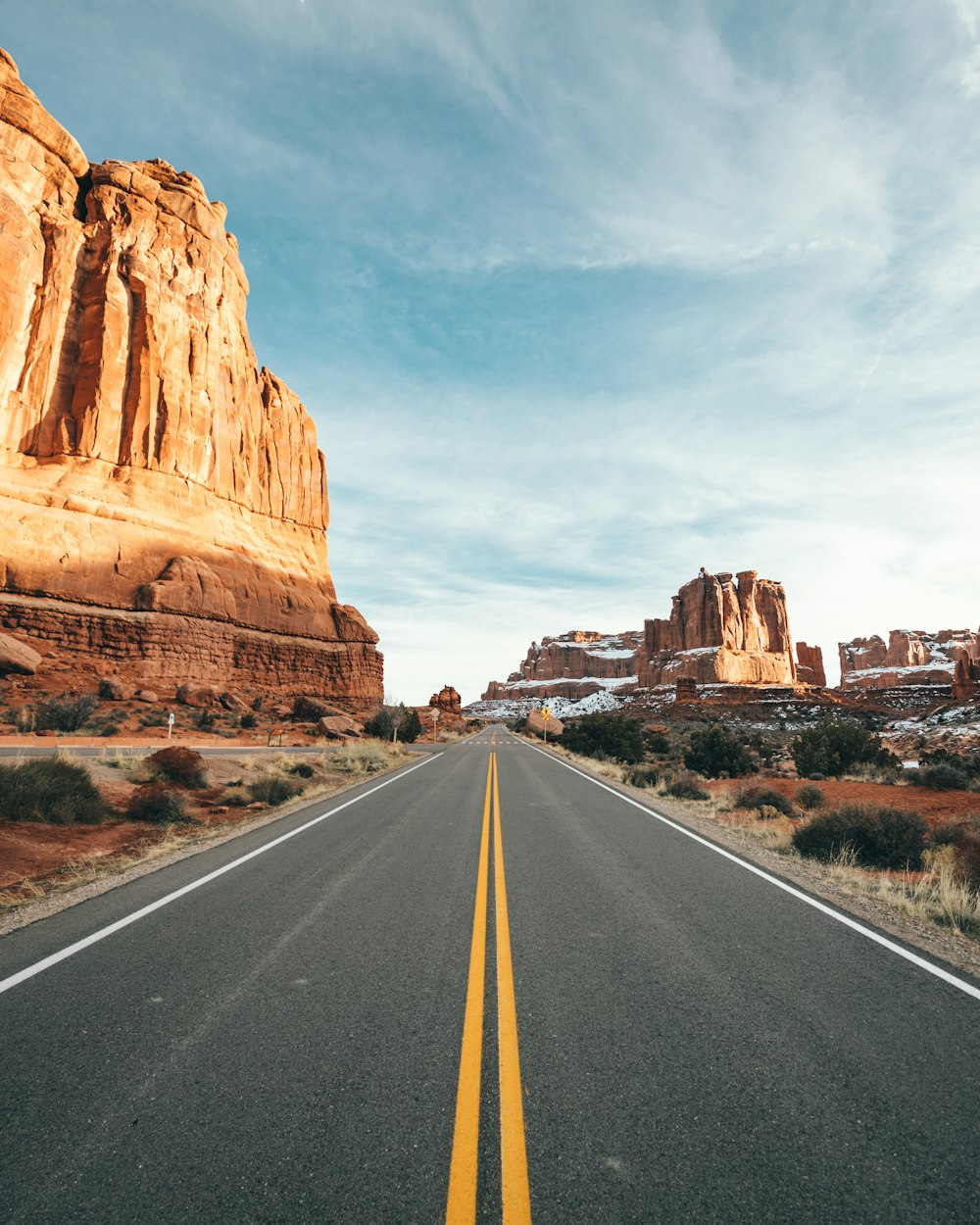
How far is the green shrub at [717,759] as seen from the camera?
25.5 m

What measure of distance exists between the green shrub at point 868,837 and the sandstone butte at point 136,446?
3321cm

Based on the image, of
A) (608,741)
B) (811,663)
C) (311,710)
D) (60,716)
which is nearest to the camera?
(60,716)

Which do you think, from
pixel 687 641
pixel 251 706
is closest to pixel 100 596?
pixel 251 706

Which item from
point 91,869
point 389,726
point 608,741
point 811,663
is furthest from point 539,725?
point 811,663

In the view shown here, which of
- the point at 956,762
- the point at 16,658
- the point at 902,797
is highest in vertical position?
the point at 16,658

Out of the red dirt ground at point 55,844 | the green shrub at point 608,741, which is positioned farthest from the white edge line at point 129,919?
the green shrub at point 608,741

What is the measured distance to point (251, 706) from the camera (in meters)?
36.0

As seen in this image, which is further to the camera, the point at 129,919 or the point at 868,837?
the point at 868,837

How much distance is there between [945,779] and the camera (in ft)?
55.7

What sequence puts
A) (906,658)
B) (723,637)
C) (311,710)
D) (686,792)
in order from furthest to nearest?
(906,658)
(723,637)
(311,710)
(686,792)

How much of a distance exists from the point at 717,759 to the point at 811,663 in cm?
16017

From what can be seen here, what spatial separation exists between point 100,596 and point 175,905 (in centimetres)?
3223

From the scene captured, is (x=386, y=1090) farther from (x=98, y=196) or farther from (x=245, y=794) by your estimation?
(x=98, y=196)

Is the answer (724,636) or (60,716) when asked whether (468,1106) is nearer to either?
(60,716)
